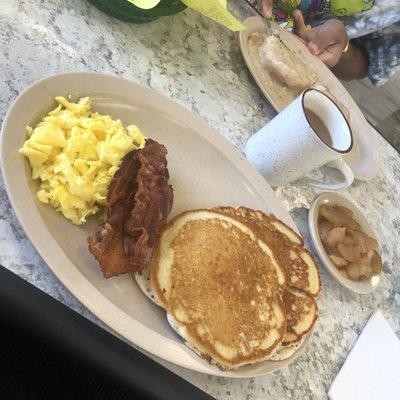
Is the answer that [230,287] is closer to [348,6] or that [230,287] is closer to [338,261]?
[338,261]

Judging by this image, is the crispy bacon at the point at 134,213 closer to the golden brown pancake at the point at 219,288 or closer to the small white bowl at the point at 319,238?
the golden brown pancake at the point at 219,288

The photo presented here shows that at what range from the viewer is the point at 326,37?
180 cm

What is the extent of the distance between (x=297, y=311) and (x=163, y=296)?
0.30 metres

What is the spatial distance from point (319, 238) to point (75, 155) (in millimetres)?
637

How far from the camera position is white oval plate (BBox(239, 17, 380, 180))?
130 cm

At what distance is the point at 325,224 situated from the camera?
119 cm

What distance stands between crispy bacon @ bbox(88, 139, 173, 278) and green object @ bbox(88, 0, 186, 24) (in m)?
0.40

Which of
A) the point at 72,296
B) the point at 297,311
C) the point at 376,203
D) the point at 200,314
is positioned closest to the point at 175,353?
the point at 200,314

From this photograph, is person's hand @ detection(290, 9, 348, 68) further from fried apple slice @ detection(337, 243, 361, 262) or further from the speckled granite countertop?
fried apple slice @ detection(337, 243, 361, 262)

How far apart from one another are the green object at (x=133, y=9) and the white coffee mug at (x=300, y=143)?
35 cm

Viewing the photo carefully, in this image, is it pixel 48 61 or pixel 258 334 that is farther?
pixel 48 61

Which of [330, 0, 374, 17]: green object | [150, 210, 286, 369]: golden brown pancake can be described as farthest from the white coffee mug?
[330, 0, 374, 17]: green object

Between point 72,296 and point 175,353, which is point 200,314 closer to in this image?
point 175,353

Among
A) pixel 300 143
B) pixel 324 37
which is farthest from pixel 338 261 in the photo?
pixel 324 37
